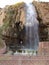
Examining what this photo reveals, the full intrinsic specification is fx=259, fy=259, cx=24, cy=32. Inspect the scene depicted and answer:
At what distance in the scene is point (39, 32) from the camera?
14.3 metres

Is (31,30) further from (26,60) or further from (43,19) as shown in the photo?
(26,60)

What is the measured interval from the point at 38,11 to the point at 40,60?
8.46 meters

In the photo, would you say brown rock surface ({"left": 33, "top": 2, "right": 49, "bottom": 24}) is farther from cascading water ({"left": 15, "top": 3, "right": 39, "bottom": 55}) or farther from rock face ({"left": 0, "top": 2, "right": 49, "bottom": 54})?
cascading water ({"left": 15, "top": 3, "right": 39, "bottom": 55})

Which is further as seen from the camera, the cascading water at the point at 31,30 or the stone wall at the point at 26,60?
the cascading water at the point at 31,30

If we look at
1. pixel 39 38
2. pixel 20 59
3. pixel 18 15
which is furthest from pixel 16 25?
pixel 20 59

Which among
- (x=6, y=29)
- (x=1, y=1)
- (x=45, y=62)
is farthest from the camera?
(x=1, y=1)

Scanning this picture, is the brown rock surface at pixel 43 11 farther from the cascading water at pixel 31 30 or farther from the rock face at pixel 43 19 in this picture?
the cascading water at pixel 31 30

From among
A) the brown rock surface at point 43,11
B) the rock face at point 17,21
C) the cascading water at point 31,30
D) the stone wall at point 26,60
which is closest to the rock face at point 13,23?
the rock face at point 17,21

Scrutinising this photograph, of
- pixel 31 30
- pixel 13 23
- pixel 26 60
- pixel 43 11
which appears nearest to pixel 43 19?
pixel 43 11

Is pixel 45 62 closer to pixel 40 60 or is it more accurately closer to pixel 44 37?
pixel 40 60

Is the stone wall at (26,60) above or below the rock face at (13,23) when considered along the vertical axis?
below

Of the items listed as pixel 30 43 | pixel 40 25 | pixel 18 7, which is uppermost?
pixel 18 7

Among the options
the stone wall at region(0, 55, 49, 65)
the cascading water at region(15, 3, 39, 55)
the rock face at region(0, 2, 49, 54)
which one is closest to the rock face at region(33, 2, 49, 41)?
the rock face at region(0, 2, 49, 54)

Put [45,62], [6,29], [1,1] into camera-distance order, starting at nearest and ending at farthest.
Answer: [45,62] → [6,29] → [1,1]
